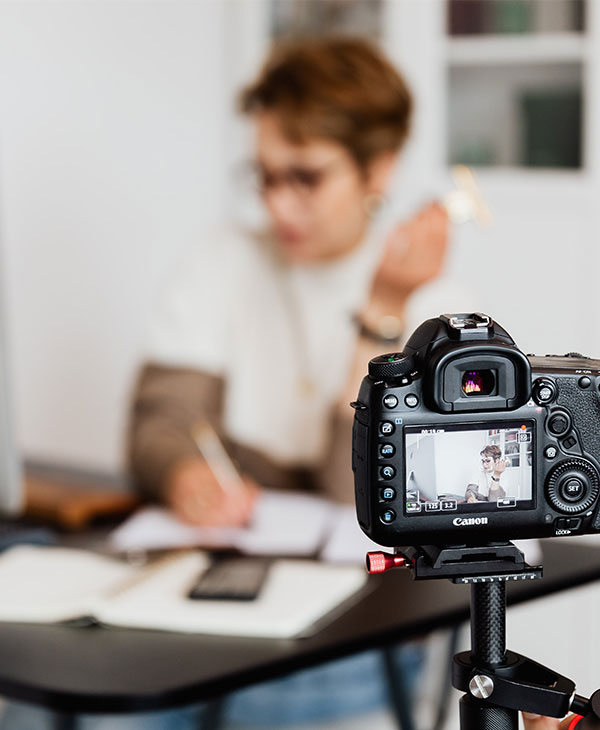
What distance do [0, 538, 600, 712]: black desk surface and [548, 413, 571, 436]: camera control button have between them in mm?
450

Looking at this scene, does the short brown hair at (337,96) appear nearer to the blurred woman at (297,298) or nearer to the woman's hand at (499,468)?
the blurred woman at (297,298)

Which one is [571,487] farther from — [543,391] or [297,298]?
[297,298]

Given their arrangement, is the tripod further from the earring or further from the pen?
the earring

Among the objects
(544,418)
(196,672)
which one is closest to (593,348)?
(196,672)

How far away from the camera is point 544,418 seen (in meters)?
0.83

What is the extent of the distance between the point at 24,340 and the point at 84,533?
1439 mm

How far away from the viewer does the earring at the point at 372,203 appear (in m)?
2.06

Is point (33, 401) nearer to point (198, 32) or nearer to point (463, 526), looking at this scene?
point (198, 32)

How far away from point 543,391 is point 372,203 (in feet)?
4.22

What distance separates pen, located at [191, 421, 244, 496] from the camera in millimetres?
1729

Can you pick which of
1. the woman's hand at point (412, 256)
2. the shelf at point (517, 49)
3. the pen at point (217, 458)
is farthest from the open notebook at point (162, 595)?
the shelf at point (517, 49)

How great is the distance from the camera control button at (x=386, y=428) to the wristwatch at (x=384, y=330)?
3.47ft

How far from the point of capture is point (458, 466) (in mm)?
809

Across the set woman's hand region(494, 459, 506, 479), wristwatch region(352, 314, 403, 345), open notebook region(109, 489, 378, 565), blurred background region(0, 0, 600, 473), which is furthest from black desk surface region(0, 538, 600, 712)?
blurred background region(0, 0, 600, 473)
